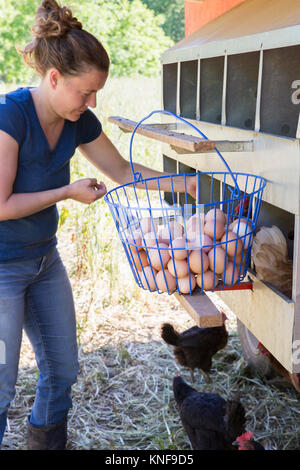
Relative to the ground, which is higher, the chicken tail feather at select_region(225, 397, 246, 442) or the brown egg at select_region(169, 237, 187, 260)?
the brown egg at select_region(169, 237, 187, 260)

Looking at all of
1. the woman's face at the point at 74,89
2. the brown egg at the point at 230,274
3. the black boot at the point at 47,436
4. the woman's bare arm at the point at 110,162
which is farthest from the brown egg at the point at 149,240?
the black boot at the point at 47,436

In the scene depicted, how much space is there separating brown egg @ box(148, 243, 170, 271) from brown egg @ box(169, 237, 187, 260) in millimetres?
27

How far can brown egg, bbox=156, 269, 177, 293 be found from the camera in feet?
4.78

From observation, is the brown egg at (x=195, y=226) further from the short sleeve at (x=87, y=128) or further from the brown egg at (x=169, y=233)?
the short sleeve at (x=87, y=128)

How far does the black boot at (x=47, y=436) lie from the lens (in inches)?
85.4

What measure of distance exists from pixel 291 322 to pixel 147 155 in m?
5.28

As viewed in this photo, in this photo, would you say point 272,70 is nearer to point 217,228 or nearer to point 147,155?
point 217,228

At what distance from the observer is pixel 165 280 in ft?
4.76

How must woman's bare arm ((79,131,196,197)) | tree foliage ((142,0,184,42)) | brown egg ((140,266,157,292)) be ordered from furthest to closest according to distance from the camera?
tree foliage ((142,0,184,42)) → woman's bare arm ((79,131,196,197)) → brown egg ((140,266,157,292))

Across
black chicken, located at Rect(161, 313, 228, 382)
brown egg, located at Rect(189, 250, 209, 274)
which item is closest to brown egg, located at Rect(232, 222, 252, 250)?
brown egg, located at Rect(189, 250, 209, 274)

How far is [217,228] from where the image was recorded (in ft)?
4.77

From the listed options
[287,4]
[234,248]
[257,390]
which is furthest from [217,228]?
[257,390]

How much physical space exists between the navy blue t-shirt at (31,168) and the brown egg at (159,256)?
1.79ft

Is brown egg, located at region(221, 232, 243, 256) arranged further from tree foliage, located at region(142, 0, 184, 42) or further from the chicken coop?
tree foliage, located at region(142, 0, 184, 42)
